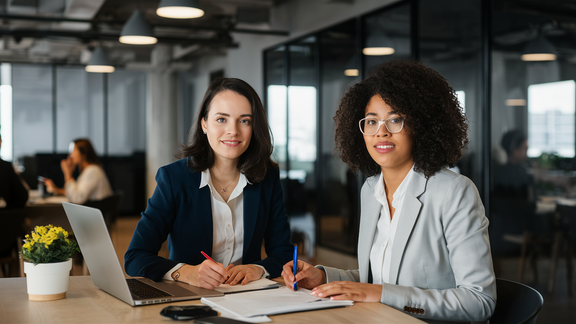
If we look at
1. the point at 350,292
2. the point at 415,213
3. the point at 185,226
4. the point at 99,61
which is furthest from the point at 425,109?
the point at 99,61

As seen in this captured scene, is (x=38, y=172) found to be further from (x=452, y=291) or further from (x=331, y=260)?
(x=452, y=291)

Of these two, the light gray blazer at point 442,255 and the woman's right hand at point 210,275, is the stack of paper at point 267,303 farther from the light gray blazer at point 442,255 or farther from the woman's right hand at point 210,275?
the light gray blazer at point 442,255

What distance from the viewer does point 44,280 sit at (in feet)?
5.26

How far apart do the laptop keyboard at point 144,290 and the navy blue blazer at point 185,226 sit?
0.09m

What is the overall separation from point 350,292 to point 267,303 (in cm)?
26

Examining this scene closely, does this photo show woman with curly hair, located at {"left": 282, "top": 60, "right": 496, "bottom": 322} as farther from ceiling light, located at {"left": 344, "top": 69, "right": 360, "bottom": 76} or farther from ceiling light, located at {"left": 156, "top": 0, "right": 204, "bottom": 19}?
ceiling light, located at {"left": 344, "top": 69, "right": 360, "bottom": 76}

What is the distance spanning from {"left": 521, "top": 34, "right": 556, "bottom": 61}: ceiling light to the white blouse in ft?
15.2

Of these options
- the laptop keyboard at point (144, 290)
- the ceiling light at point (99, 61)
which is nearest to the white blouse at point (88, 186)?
the ceiling light at point (99, 61)

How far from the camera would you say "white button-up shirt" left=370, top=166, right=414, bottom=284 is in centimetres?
185

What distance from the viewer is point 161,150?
440 inches

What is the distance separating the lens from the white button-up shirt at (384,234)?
185 centimetres

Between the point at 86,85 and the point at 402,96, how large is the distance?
10536mm

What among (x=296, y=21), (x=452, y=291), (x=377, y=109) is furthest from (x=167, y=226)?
(x=296, y=21)

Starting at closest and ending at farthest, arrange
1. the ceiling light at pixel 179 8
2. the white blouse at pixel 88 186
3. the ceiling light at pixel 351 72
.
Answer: the ceiling light at pixel 179 8 < the white blouse at pixel 88 186 < the ceiling light at pixel 351 72
